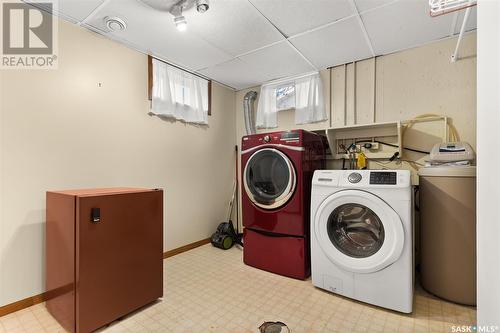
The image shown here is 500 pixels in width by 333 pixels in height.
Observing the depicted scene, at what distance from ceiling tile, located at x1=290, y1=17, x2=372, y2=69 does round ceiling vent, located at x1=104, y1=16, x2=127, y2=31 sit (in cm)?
150

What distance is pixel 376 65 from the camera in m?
2.65

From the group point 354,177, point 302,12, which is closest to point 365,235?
point 354,177

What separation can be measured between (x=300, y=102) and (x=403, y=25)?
1277mm

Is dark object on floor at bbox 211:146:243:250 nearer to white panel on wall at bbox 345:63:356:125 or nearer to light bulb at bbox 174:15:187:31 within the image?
white panel on wall at bbox 345:63:356:125

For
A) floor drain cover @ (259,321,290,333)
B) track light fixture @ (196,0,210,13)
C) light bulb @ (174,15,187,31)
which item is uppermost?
track light fixture @ (196,0,210,13)

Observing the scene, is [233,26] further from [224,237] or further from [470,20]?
[224,237]

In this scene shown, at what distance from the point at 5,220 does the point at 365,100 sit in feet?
11.1

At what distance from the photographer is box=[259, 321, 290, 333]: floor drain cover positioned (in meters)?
1.53

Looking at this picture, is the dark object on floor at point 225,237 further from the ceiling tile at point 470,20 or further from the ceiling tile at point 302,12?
the ceiling tile at point 470,20

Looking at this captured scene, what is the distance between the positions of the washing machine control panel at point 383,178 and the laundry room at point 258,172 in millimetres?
21

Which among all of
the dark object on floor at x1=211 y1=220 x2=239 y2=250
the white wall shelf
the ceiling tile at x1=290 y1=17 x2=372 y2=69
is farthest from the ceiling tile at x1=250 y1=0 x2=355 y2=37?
the dark object on floor at x1=211 y1=220 x2=239 y2=250

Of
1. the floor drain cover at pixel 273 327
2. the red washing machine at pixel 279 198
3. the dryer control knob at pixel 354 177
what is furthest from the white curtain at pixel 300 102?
the floor drain cover at pixel 273 327

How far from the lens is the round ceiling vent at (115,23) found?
1.96 m

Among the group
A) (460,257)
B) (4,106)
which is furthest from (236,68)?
(460,257)
